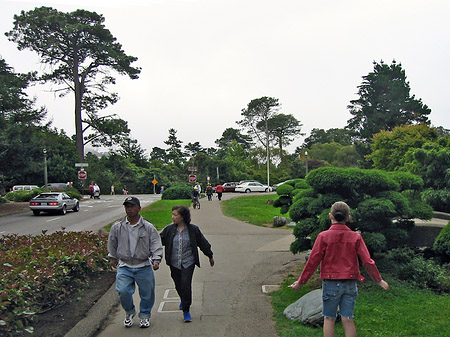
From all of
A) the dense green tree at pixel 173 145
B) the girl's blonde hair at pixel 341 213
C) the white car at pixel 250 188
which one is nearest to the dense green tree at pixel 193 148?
the dense green tree at pixel 173 145

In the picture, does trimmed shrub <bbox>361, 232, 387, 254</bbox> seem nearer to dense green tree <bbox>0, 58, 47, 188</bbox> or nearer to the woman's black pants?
the woman's black pants

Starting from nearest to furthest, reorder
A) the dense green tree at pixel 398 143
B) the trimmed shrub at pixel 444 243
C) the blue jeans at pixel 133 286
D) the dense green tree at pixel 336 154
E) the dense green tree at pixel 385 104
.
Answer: the blue jeans at pixel 133 286 → the trimmed shrub at pixel 444 243 → the dense green tree at pixel 398 143 → the dense green tree at pixel 385 104 → the dense green tree at pixel 336 154

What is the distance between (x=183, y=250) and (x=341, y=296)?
2153 millimetres

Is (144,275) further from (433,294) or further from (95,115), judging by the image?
(95,115)

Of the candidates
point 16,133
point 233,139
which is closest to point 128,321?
point 16,133

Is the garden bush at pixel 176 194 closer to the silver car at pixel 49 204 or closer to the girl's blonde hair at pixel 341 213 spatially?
the silver car at pixel 49 204

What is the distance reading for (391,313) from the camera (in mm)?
5367

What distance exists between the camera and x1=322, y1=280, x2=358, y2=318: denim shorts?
4.23m

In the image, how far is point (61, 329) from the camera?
5051mm

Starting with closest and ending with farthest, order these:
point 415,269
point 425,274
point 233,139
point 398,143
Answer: point 425,274
point 415,269
point 398,143
point 233,139

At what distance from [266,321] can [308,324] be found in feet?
1.90

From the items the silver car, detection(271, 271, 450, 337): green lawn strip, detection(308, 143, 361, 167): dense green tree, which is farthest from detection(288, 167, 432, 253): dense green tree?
detection(308, 143, 361, 167): dense green tree

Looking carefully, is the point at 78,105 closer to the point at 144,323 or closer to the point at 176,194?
the point at 176,194

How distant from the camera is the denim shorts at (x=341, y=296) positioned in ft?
13.9
